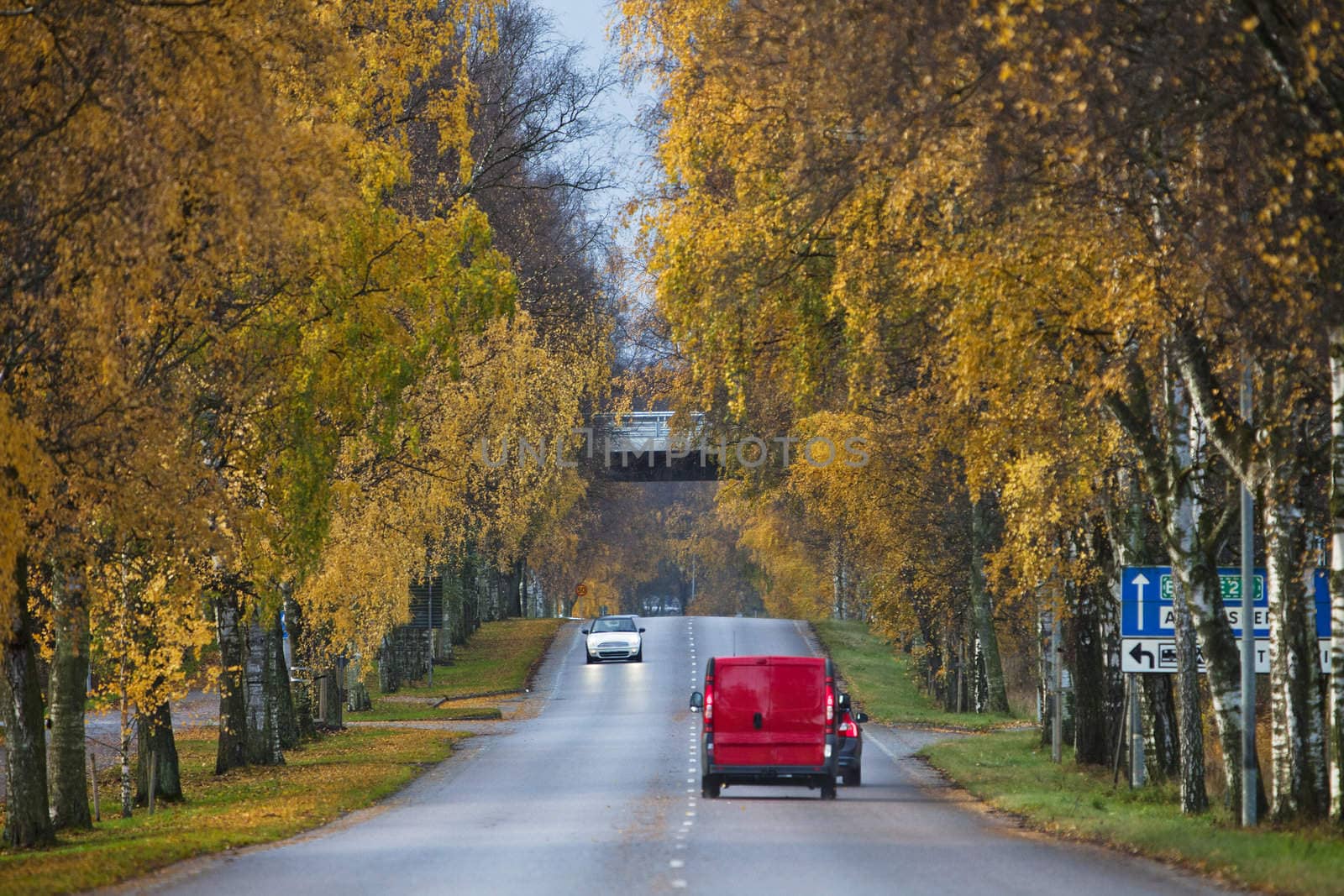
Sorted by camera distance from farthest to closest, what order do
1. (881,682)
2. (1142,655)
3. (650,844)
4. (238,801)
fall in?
(881,682) < (238,801) < (1142,655) < (650,844)

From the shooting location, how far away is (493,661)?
232ft

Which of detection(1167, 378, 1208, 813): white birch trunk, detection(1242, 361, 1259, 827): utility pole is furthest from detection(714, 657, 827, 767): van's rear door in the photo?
detection(1242, 361, 1259, 827): utility pole

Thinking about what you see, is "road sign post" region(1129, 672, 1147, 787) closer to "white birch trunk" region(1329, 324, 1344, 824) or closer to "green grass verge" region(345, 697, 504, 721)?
"white birch trunk" region(1329, 324, 1344, 824)

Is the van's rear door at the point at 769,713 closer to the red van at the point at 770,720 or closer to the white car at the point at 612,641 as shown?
the red van at the point at 770,720

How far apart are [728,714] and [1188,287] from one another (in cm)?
1183

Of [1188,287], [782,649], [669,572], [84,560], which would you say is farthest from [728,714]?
[669,572]

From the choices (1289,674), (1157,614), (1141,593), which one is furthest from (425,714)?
(1289,674)

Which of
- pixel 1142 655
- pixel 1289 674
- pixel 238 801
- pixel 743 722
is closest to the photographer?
pixel 1289 674

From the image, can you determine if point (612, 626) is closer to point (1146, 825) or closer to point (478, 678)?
point (478, 678)

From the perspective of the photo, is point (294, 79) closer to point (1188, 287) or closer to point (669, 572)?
point (1188, 287)

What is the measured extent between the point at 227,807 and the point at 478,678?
125ft

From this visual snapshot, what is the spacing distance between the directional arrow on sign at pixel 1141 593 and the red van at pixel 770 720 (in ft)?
14.6

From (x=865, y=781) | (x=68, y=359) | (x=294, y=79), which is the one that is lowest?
(x=865, y=781)

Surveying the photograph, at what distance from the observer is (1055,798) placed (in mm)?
25031
